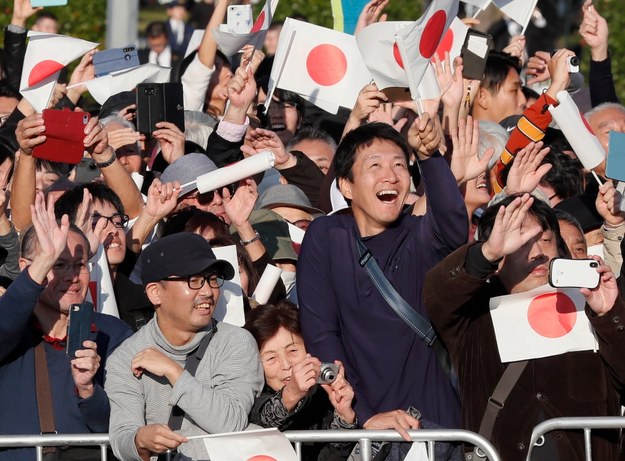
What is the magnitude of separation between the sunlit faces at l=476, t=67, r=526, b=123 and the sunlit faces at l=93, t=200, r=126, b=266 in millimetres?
3327

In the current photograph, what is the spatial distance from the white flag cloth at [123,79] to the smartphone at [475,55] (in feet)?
6.03

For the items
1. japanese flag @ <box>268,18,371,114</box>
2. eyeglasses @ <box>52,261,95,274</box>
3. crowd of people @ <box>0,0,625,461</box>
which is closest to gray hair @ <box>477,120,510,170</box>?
crowd of people @ <box>0,0,625,461</box>

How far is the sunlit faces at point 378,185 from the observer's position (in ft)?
20.2

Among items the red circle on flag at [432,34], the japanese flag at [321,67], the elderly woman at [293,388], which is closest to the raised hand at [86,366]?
the elderly woman at [293,388]

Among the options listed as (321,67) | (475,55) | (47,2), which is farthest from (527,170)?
(47,2)

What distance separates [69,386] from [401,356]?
1.37 meters

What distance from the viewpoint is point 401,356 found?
5934 mm

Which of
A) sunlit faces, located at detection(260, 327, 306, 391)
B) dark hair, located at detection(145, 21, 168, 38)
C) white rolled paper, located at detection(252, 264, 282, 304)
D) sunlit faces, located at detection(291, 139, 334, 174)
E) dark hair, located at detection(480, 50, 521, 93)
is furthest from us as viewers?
dark hair, located at detection(145, 21, 168, 38)

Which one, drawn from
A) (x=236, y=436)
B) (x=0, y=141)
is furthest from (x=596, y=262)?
(x=0, y=141)

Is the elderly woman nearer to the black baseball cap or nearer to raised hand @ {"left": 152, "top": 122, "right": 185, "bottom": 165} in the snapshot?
the black baseball cap

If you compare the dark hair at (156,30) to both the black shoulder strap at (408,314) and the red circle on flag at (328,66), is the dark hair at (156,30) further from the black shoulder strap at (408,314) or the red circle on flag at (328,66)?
the black shoulder strap at (408,314)

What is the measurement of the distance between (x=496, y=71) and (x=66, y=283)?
4.17 metres

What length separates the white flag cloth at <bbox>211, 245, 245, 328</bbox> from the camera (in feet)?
21.7

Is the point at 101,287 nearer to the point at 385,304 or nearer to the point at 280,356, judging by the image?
the point at 280,356
